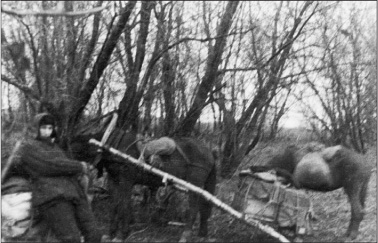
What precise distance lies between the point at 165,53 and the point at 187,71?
0.36 m

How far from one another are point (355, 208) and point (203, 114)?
79.4 inches

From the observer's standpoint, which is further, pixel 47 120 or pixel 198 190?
pixel 198 190

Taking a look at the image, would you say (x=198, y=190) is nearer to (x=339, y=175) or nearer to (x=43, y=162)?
(x=339, y=175)

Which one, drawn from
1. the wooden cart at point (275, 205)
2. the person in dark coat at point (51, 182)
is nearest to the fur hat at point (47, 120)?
the person in dark coat at point (51, 182)

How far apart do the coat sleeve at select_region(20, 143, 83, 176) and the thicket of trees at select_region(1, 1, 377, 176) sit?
85 centimetres

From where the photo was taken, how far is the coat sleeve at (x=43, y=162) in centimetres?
550

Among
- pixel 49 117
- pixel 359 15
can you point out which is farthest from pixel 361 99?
pixel 49 117

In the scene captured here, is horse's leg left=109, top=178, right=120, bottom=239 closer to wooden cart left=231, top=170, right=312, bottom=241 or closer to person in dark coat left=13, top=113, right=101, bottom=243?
person in dark coat left=13, top=113, right=101, bottom=243

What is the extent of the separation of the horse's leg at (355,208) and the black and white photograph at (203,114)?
0.01 metres

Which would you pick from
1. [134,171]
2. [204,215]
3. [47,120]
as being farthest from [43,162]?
[204,215]

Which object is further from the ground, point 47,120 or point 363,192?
point 47,120

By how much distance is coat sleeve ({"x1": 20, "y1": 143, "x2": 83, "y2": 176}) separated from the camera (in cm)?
550

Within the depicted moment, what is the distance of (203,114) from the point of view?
692 cm

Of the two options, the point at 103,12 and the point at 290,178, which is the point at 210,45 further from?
the point at 290,178
